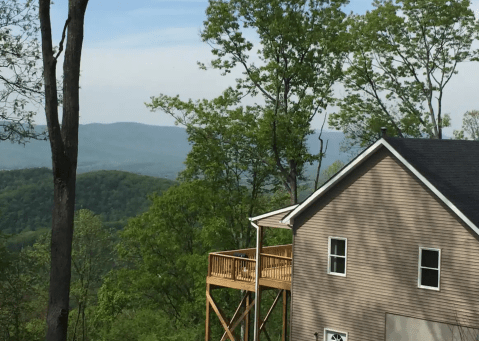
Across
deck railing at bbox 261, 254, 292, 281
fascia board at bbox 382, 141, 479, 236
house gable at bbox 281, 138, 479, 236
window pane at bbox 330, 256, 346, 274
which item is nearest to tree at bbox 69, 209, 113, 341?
deck railing at bbox 261, 254, 292, 281

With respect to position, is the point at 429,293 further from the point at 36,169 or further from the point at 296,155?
the point at 36,169

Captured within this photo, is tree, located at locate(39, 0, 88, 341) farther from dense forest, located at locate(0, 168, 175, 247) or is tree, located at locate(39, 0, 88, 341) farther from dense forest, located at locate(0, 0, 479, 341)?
dense forest, located at locate(0, 168, 175, 247)

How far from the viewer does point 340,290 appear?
22.3 meters

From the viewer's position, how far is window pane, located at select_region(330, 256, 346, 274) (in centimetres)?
2244

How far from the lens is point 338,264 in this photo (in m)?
22.5

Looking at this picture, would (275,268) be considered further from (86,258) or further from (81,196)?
(81,196)

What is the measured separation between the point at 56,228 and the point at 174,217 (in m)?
30.2

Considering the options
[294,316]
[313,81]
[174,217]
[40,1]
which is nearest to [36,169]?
[174,217]

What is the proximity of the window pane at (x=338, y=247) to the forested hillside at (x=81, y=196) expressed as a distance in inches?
3335

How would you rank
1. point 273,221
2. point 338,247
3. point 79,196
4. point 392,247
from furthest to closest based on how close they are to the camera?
1. point 79,196
2. point 273,221
3. point 338,247
4. point 392,247

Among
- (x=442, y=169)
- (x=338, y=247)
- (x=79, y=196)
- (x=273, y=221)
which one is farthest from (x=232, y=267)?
(x=79, y=196)

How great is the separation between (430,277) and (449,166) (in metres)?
3.83

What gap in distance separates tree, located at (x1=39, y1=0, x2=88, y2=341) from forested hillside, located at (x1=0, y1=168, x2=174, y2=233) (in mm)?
93799

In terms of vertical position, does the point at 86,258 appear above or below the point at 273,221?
below
